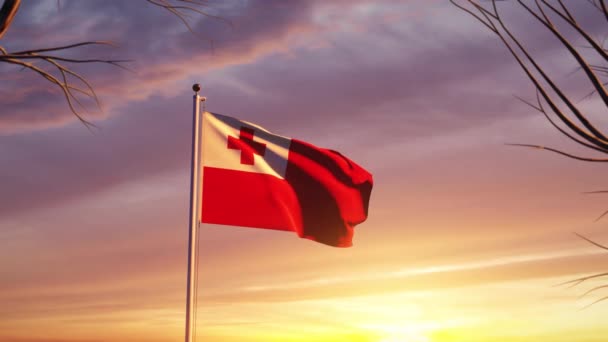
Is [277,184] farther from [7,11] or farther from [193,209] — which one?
[7,11]

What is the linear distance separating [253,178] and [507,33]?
26.4ft

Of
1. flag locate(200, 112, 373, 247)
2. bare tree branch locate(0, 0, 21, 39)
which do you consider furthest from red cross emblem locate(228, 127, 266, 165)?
bare tree branch locate(0, 0, 21, 39)

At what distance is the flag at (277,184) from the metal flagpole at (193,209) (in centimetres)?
36

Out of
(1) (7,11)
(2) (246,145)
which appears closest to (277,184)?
(2) (246,145)

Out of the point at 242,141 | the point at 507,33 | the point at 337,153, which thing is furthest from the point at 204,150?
the point at 507,33

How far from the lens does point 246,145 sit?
13594mm

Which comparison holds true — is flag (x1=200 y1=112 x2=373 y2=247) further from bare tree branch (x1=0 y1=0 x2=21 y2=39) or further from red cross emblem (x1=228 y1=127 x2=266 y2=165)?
bare tree branch (x1=0 y1=0 x2=21 y2=39)

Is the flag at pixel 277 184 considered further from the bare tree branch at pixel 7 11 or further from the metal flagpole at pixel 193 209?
the bare tree branch at pixel 7 11

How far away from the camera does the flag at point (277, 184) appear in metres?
13.1

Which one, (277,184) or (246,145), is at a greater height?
(246,145)

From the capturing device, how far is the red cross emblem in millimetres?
13445

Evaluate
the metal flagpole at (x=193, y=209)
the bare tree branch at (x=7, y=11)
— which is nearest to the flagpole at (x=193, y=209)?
the metal flagpole at (x=193, y=209)

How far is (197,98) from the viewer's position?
1294 centimetres

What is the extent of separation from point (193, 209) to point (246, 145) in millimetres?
2041
